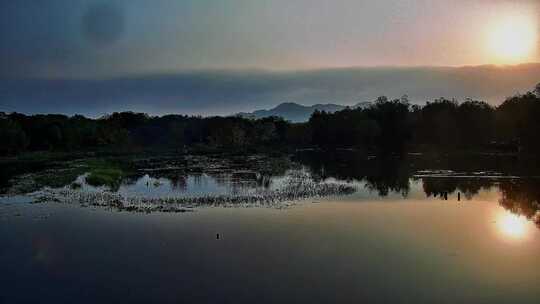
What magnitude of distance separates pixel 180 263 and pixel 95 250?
3.86 meters

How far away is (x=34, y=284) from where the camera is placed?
14133 mm

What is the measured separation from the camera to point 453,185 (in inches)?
1373

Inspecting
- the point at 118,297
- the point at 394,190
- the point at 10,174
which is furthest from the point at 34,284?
the point at 10,174

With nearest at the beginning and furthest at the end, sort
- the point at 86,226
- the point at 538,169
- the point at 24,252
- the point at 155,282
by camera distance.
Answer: the point at 155,282 → the point at 24,252 → the point at 86,226 → the point at 538,169

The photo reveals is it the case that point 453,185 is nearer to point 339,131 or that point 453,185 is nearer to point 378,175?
point 378,175

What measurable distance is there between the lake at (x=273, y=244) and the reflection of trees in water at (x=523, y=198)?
13 centimetres

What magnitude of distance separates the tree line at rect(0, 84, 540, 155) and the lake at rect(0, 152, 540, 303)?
4178cm

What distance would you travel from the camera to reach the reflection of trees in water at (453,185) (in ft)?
104

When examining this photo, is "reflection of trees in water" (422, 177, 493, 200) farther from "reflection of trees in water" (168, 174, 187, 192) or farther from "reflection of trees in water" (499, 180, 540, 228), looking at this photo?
"reflection of trees in water" (168, 174, 187, 192)

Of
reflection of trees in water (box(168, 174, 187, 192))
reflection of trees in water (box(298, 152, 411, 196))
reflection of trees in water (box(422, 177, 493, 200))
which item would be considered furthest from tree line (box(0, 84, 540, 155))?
reflection of trees in water (box(168, 174, 187, 192))

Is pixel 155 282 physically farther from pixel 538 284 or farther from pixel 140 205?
pixel 140 205

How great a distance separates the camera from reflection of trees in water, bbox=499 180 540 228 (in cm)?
2467

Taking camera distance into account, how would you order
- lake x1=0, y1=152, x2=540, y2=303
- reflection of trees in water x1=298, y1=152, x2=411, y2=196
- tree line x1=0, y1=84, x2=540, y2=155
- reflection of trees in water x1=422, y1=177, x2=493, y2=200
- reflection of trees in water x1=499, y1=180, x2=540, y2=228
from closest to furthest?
lake x1=0, y1=152, x2=540, y2=303, reflection of trees in water x1=499, y1=180, x2=540, y2=228, reflection of trees in water x1=422, y1=177, x2=493, y2=200, reflection of trees in water x1=298, y1=152, x2=411, y2=196, tree line x1=0, y1=84, x2=540, y2=155

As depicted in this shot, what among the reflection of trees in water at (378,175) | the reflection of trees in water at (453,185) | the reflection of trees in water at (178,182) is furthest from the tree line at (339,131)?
the reflection of trees in water at (178,182)
